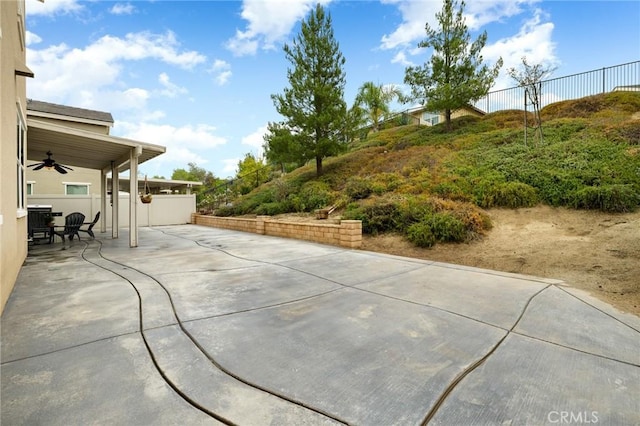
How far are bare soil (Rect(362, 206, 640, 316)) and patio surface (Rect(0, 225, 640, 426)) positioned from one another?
27.8 inches

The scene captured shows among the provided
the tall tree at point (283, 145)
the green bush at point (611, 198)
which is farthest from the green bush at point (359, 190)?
the green bush at point (611, 198)

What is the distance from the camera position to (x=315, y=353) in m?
2.37

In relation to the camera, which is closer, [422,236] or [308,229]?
[422,236]

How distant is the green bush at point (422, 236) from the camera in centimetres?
691

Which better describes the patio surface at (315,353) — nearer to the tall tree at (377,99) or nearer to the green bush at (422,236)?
the green bush at (422,236)

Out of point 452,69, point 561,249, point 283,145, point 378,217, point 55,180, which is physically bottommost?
point 561,249

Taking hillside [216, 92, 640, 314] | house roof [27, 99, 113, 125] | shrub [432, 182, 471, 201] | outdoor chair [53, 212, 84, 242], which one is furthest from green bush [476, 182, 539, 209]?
house roof [27, 99, 113, 125]

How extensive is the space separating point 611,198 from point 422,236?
4384 mm

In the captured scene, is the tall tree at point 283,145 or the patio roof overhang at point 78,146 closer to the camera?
the patio roof overhang at point 78,146

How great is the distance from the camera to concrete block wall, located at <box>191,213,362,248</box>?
7664 millimetres

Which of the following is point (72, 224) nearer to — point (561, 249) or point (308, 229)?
point (308, 229)

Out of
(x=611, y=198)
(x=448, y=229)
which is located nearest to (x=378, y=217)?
(x=448, y=229)

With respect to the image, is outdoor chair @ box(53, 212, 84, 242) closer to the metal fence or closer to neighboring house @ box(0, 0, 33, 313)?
neighboring house @ box(0, 0, 33, 313)

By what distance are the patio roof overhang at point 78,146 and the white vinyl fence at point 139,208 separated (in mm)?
3238
